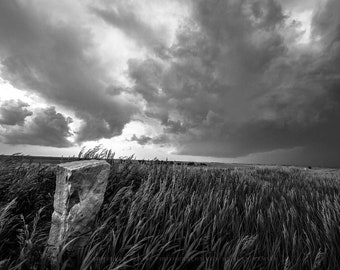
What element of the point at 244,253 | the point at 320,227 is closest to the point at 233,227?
the point at 244,253

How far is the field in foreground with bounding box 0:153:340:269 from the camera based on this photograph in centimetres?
225

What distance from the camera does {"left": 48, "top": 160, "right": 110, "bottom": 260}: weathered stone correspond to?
99.4 inches

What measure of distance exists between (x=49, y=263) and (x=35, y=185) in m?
2.36

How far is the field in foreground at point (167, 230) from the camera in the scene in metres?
2.25

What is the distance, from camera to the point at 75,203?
2.63 meters

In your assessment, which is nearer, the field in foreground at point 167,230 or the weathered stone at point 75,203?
the field in foreground at point 167,230

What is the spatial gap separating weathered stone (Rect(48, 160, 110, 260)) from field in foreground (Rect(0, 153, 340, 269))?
170 mm

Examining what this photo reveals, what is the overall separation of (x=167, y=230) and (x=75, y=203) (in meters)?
1.19

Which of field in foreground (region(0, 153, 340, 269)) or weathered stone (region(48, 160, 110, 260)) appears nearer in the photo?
field in foreground (region(0, 153, 340, 269))

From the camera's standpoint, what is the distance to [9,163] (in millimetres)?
5586

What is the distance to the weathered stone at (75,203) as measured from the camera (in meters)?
2.53

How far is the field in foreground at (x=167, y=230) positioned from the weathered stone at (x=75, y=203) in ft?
0.56

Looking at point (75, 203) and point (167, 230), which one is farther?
point (75, 203)

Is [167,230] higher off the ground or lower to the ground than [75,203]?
lower
